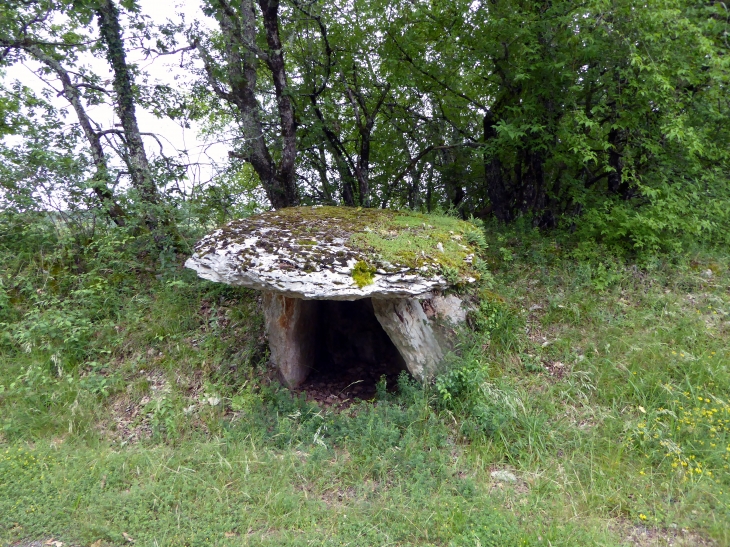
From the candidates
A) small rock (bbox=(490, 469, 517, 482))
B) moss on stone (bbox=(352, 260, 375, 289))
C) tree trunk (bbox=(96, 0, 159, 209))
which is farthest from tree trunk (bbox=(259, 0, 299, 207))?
small rock (bbox=(490, 469, 517, 482))

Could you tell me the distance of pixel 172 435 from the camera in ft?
13.7

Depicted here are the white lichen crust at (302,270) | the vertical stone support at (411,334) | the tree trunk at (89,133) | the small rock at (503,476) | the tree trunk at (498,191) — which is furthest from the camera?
the tree trunk at (498,191)

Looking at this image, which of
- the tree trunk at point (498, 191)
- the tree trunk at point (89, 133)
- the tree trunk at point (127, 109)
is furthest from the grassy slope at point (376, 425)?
the tree trunk at point (498, 191)

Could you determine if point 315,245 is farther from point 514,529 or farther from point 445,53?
point 445,53

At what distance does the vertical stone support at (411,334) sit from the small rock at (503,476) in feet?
3.84

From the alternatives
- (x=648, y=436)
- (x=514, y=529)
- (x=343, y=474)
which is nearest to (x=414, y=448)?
(x=343, y=474)

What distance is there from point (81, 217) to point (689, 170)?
348 inches

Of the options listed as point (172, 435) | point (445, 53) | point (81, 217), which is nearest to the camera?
point (172, 435)

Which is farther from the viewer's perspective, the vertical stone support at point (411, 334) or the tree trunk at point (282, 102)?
the tree trunk at point (282, 102)

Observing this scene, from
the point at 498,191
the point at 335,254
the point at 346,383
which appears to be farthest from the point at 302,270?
the point at 498,191

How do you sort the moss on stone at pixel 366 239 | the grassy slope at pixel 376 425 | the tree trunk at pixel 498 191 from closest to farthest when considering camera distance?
the grassy slope at pixel 376 425, the moss on stone at pixel 366 239, the tree trunk at pixel 498 191

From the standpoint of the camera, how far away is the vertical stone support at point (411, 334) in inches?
179

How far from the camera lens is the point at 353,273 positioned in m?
3.94

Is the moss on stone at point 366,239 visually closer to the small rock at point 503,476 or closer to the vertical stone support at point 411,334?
the vertical stone support at point 411,334
